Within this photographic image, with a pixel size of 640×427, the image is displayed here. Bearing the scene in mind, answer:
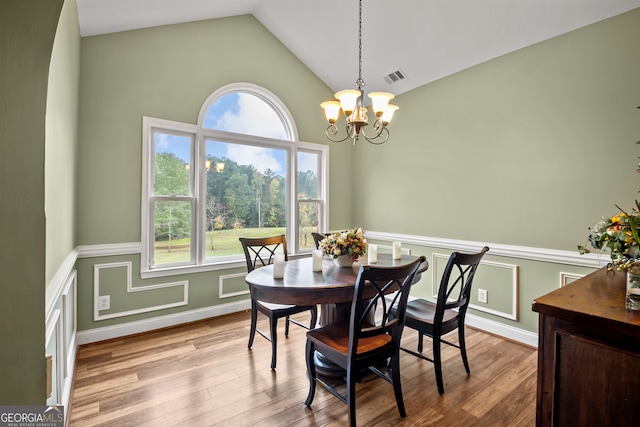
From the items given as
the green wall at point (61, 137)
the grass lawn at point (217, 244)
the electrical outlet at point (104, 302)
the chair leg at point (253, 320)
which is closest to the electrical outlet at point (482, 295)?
the grass lawn at point (217, 244)

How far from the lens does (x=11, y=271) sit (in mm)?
804

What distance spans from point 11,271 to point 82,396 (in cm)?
189

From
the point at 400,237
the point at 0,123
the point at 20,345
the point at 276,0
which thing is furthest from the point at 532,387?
the point at 276,0

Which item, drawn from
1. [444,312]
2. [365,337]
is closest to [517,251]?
[444,312]

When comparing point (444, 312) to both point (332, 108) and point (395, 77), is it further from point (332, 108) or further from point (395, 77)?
point (395, 77)

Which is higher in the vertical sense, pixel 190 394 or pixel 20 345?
pixel 20 345

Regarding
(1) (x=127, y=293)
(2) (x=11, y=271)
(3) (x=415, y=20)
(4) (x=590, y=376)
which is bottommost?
(1) (x=127, y=293)

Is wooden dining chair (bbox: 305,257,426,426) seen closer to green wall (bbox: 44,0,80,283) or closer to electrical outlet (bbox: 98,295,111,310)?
green wall (bbox: 44,0,80,283)

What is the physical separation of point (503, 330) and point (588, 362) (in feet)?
7.23

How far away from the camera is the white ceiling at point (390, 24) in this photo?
2.57m

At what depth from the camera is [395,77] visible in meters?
3.83

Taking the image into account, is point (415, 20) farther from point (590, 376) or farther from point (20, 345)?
point (20, 345)

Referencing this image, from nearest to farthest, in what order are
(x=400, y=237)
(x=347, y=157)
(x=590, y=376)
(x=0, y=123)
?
(x=0, y=123) < (x=590, y=376) < (x=400, y=237) < (x=347, y=157)

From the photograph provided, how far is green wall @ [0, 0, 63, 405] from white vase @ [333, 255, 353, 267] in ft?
6.27
